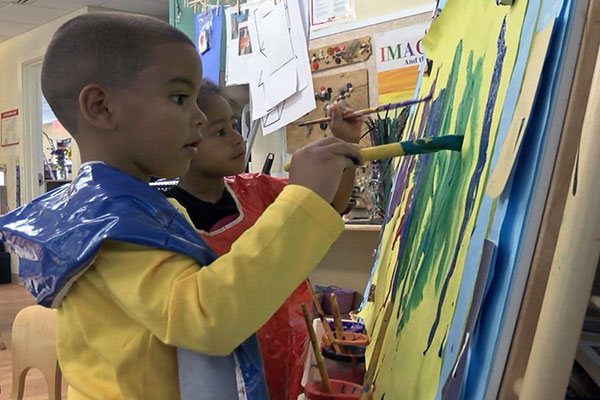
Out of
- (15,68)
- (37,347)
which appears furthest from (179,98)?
(15,68)

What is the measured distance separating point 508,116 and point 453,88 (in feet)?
1.01

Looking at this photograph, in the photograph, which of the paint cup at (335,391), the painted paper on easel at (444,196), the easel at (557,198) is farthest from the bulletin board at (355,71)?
the easel at (557,198)

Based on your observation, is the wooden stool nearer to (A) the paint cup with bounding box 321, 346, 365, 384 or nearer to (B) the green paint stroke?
(A) the paint cup with bounding box 321, 346, 365, 384

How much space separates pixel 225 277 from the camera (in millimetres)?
488

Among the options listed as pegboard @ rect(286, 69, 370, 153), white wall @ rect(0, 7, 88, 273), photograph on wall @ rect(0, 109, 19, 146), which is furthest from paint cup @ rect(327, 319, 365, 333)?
photograph on wall @ rect(0, 109, 19, 146)

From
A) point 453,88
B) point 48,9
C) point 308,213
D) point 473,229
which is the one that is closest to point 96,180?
point 308,213

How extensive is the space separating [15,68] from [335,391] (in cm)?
519

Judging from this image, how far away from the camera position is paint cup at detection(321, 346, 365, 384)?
848 mm

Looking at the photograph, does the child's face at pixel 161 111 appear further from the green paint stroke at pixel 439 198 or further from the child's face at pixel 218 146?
the child's face at pixel 218 146

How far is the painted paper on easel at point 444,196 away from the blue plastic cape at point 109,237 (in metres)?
0.16

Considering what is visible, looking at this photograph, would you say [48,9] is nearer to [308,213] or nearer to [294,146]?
[294,146]

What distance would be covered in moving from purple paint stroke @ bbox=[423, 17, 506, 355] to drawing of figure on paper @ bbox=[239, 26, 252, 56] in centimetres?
160

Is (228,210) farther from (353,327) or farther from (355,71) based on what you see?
(355,71)

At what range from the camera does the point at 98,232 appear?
52 cm
